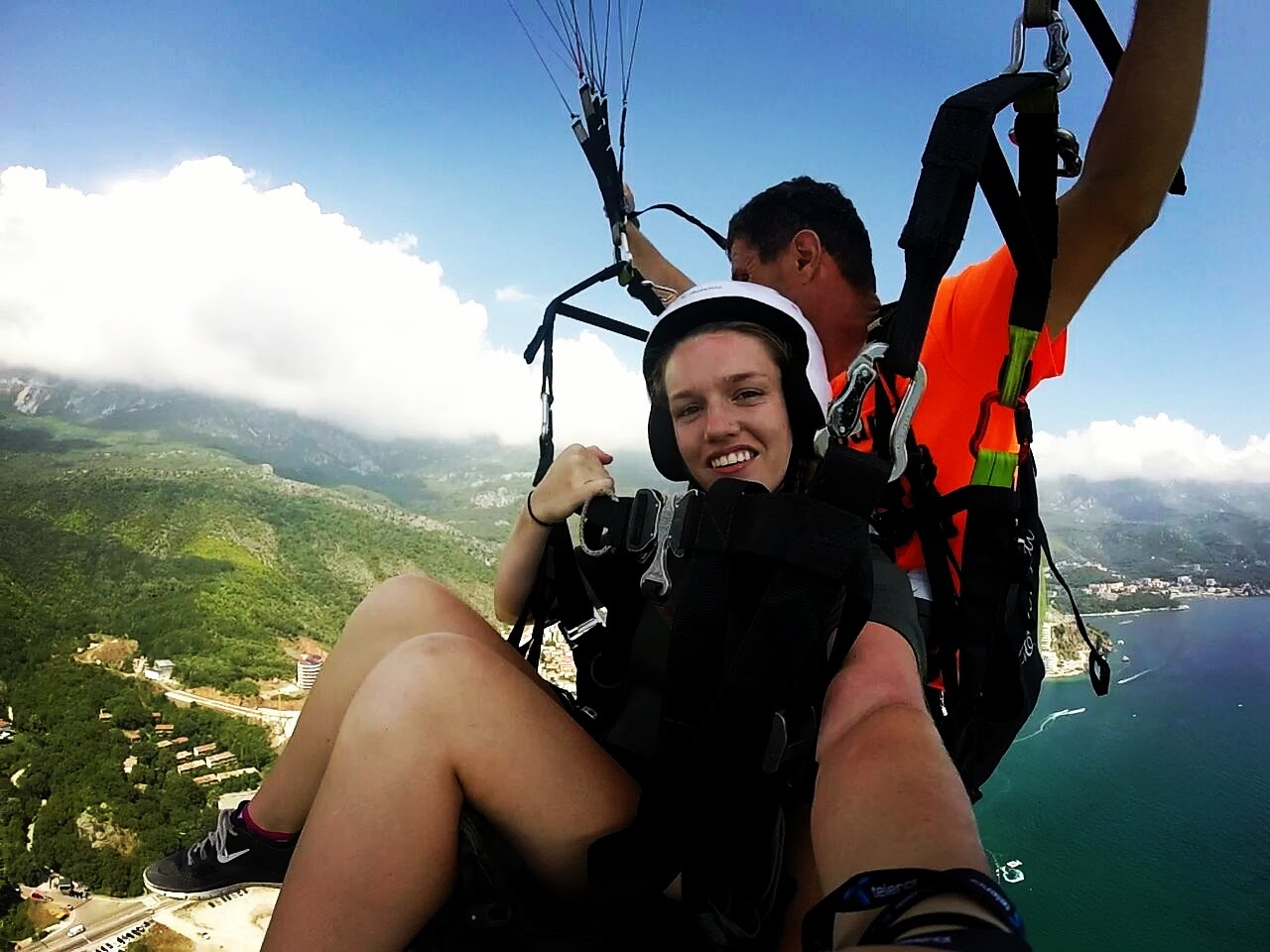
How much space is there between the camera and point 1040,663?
4.82ft

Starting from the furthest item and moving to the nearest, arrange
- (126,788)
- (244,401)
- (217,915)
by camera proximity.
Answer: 1. (244,401)
2. (126,788)
3. (217,915)

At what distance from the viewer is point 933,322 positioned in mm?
1515

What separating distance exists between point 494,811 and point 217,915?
2573cm

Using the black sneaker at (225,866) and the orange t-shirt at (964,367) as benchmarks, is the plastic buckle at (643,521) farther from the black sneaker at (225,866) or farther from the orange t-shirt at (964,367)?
the black sneaker at (225,866)

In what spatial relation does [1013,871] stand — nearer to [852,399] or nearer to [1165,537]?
[852,399]

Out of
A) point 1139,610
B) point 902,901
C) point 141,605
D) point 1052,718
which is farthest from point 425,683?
point 1139,610

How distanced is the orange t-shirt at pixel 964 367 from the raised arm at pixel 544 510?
0.56 m

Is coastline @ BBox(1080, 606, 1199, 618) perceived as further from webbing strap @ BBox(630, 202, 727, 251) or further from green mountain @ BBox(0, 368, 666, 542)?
webbing strap @ BBox(630, 202, 727, 251)

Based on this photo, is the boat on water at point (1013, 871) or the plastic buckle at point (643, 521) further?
the boat on water at point (1013, 871)

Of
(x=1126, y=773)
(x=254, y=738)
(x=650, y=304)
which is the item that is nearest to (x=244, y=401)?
(x=254, y=738)

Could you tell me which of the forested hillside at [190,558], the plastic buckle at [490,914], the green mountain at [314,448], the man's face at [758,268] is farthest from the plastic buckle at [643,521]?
the green mountain at [314,448]

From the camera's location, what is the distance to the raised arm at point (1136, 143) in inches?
43.8

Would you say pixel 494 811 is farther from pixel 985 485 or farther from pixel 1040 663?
pixel 1040 663

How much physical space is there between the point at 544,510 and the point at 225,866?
37.4 inches
